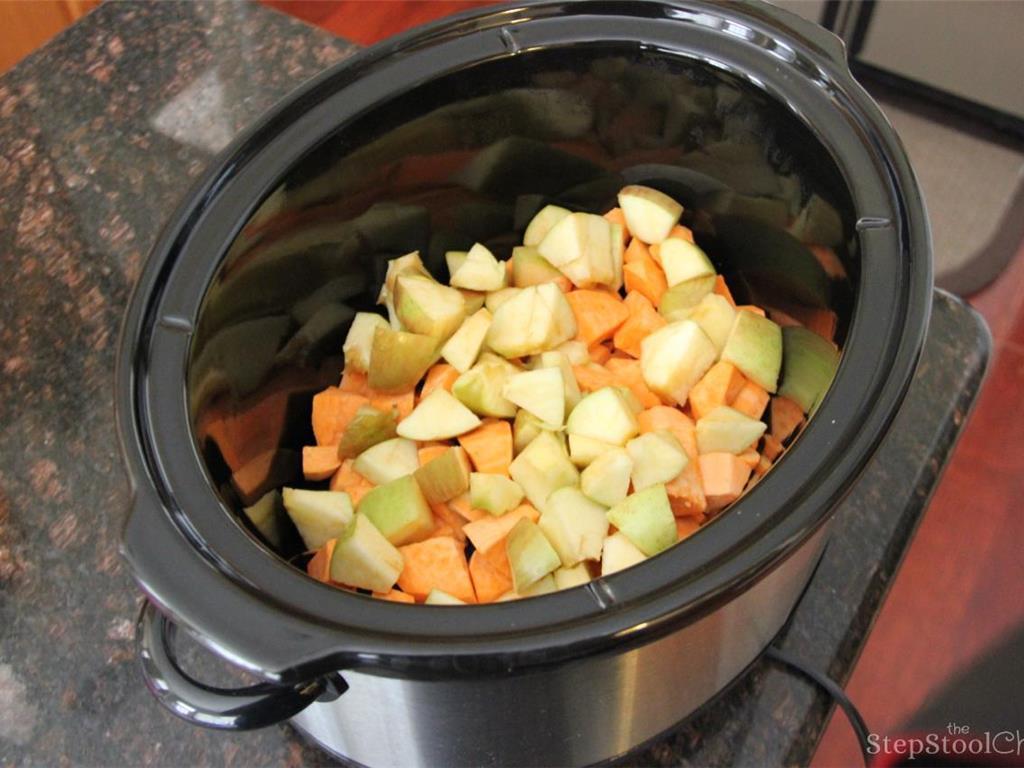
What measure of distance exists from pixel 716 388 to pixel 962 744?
365mm

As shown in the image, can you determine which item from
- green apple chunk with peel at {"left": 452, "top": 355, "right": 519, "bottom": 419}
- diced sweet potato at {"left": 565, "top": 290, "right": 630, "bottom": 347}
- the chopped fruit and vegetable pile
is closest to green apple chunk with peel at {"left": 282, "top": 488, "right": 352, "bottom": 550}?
the chopped fruit and vegetable pile

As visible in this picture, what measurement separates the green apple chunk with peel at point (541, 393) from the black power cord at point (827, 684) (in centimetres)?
22

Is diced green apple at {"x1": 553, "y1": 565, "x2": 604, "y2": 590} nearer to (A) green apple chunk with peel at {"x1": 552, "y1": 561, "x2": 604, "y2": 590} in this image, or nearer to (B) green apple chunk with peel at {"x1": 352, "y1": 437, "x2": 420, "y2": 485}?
(A) green apple chunk with peel at {"x1": 552, "y1": 561, "x2": 604, "y2": 590}

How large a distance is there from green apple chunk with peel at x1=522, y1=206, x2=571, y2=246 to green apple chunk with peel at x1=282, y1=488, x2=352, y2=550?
Result: 263mm

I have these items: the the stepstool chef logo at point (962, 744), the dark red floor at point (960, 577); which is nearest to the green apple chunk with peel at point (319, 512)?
the the stepstool chef logo at point (962, 744)

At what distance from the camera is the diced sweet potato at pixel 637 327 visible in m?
0.76

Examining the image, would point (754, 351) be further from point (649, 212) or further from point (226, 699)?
point (226, 699)

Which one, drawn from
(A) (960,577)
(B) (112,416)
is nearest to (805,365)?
(B) (112,416)

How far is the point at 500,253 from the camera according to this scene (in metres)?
0.83

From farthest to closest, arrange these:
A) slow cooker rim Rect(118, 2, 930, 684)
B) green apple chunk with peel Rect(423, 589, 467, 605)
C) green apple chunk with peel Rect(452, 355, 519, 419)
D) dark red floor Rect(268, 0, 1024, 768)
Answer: dark red floor Rect(268, 0, 1024, 768) → green apple chunk with peel Rect(452, 355, 519, 419) → green apple chunk with peel Rect(423, 589, 467, 605) → slow cooker rim Rect(118, 2, 930, 684)

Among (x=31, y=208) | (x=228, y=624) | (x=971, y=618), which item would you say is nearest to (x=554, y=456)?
(x=228, y=624)

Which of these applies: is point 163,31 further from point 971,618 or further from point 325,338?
point 971,618

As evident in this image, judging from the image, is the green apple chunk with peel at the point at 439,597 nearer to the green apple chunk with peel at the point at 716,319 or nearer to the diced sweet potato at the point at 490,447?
the diced sweet potato at the point at 490,447

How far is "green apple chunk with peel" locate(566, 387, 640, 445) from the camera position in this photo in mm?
686
